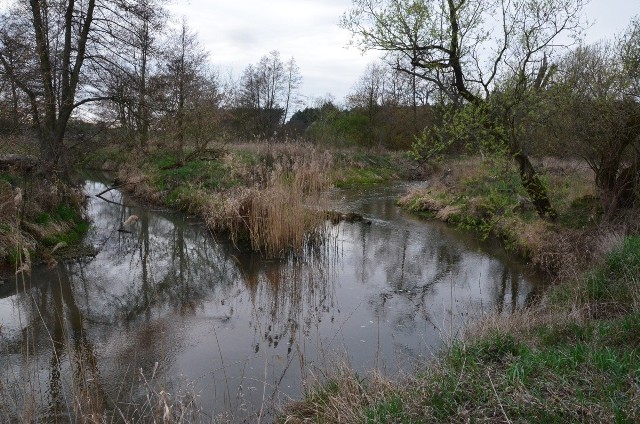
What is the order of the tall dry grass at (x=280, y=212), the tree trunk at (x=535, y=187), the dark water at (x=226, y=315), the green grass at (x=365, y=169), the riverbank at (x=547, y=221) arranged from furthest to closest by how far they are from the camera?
the green grass at (x=365, y=169) < the tree trunk at (x=535, y=187) < the tall dry grass at (x=280, y=212) < the riverbank at (x=547, y=221) < the dark water at (x=226, y=315)

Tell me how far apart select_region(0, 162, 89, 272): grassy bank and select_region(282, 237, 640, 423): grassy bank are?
4.92 meters

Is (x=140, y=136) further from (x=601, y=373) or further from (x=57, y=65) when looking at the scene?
(x=601, y=373)

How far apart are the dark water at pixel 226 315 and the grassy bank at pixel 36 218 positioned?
1.28 ft

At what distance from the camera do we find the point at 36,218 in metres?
8.16

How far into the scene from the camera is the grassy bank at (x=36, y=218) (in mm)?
7051

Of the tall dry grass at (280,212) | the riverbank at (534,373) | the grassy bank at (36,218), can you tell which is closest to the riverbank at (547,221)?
the riverbank at (534,373)

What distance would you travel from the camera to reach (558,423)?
2592 millimetres

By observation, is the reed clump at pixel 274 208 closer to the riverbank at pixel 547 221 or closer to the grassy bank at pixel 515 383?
the riverbank at pixel 547 221

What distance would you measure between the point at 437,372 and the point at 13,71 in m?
9.02

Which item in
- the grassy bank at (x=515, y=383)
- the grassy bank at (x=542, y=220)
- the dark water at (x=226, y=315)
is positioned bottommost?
the dark water at (x=226, y=315)

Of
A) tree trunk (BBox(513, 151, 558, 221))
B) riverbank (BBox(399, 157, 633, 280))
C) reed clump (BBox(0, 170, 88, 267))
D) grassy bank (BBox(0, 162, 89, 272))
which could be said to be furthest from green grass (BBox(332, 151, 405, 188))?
grassy bank (BBox(0, 162, 89, 272))

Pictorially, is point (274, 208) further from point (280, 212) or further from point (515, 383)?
point (515, 383)

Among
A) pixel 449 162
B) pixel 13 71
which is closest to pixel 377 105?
pixel 449 162

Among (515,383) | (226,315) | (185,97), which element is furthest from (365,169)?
(515,383)
